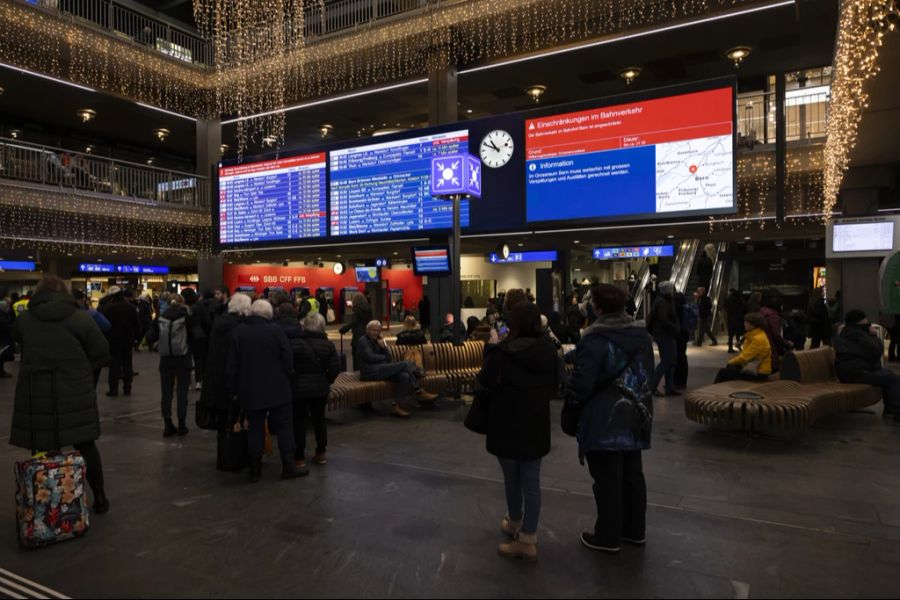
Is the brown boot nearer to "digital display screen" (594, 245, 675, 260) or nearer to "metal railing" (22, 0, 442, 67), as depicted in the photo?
"metal railing" (22, 0, 442, 67)

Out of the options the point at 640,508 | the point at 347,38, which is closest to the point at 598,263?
the point at 347,38

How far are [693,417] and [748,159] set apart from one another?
27.4 ft

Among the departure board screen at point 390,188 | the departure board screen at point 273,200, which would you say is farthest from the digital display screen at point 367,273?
the departure board screen at point 390,188

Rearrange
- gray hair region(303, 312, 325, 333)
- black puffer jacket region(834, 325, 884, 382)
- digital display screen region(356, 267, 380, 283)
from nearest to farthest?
gray hair region(303, 312, 325, 333) < black puffer jacket region(834, 325, 884, 382) < digital display screen region(356, 267, 380, 283)

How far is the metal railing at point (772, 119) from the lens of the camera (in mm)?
13375

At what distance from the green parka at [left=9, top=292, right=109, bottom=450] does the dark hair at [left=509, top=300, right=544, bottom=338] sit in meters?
2.98

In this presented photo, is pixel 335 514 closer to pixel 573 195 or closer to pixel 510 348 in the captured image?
pixel 510 348

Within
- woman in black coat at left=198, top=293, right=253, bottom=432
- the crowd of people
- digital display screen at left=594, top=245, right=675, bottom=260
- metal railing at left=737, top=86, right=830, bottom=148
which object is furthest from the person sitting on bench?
digital display screen at left=594, top=245, right=675, bottom=260

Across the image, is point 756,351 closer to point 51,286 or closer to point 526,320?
point 526,320

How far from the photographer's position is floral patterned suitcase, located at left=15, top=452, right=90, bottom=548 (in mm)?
3666

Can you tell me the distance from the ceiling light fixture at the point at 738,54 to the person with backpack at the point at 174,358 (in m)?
12.3

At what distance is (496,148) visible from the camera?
10312 mm

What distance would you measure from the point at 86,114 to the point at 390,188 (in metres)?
12.6

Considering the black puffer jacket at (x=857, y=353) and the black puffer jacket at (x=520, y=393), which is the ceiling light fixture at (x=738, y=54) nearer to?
the black puffer jacket at (x=857, y=353)
